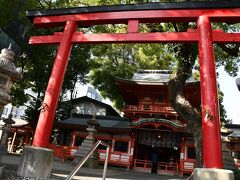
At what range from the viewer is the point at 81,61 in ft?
99.7

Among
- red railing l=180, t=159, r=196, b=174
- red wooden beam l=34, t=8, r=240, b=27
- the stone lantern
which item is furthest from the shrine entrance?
the stone lantern

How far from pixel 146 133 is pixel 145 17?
15.9 meters

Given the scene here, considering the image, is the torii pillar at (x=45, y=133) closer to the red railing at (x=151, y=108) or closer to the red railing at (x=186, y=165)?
the red railing at (x=151, y=108)

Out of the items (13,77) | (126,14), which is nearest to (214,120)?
(126,14)

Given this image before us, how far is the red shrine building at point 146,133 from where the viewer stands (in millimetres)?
20938

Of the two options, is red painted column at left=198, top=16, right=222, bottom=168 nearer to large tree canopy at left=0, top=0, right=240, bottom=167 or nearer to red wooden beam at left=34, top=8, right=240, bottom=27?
red wooden beam at left=34, top=8, right=240, bottom=27

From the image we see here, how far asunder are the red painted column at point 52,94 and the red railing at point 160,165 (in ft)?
50.7

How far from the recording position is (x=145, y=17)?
771 centimetres

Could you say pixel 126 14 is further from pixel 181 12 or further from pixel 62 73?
pixel 62 73

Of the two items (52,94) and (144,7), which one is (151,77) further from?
(52,94)

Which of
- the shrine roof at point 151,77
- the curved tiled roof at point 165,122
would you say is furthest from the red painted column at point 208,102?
the shrine roof at point 151,77

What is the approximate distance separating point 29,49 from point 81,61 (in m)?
9.35

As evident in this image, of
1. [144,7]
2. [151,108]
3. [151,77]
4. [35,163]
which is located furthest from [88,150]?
[151,77]

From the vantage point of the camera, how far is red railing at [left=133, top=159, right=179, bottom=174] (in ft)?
68.8
